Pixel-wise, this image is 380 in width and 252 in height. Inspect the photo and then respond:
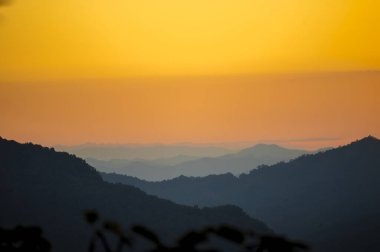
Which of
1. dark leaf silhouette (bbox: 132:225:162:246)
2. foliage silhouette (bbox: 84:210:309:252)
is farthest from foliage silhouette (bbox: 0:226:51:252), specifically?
dark leaf silhouette (bbox: 132:225:162:246)

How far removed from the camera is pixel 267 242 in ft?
42.6

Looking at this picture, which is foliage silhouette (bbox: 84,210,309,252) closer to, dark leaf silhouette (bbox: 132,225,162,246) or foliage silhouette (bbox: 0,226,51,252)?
dark leaf silhouette (bbox: 132,225,162,246)

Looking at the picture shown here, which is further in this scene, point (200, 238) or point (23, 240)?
point (23, 240)

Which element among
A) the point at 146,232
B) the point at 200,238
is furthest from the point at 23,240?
the point at 200,238

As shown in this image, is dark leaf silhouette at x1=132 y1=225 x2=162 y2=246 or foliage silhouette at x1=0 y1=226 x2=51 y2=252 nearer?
dark leaf silhouette at x1=132 y1=225 x2=162 y2=246

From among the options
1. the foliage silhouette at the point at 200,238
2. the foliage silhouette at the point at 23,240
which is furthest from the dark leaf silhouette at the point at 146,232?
the foliage silhouette at the point at 23,240

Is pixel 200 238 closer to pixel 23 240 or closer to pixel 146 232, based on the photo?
pixel 146 232

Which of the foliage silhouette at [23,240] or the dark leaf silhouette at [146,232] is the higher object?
the dark leaf silhouette at [146,232]

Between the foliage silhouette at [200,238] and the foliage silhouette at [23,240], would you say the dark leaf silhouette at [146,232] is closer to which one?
the foliage silhouette at [200,238]

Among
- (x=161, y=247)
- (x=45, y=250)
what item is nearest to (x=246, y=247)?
(x=161, y=247)

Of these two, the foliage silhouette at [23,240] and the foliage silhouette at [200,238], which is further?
the foliage silhouette at [23,240]

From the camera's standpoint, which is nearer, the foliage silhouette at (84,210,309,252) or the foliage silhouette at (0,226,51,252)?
the foliage silhouette at (84,210,309,252)

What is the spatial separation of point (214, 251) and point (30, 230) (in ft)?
11.7

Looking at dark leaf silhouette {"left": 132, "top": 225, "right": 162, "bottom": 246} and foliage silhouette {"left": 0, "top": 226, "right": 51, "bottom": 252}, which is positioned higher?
dark leaf silhouette {"left": 132, "top": 225, "right": 162, "bottom": 246}
